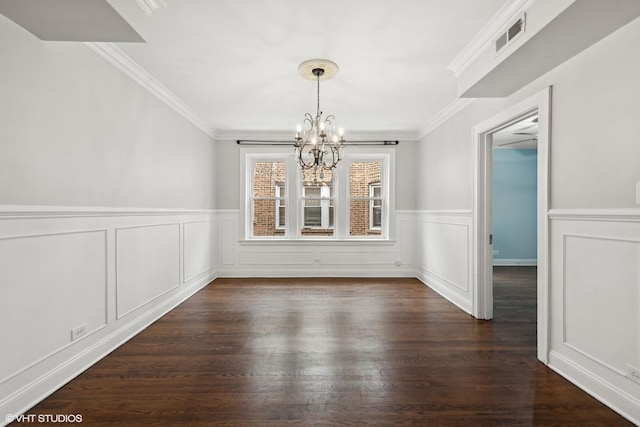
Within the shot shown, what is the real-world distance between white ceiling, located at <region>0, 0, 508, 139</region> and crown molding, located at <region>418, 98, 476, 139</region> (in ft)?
0.34

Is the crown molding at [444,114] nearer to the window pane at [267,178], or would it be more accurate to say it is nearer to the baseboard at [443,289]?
the baseboard at [443,289]

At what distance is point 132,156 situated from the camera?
309cm

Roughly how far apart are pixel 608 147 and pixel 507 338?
1901 millimetres

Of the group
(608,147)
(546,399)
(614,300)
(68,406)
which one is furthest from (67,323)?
(608,147)

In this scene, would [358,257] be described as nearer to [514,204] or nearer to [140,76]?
[514,204]

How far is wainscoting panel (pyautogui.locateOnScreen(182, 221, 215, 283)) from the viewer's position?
175 inches

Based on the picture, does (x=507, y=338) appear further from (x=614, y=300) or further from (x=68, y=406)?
(x=68, y=406)

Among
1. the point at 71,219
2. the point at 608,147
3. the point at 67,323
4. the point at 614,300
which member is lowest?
the point at 67,323

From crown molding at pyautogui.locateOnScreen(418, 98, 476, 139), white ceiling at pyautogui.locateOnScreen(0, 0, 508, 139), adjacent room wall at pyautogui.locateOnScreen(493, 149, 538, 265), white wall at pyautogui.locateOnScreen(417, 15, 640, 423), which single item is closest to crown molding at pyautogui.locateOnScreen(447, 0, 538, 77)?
white ceiling at pyautogui.locateOnScreen(0, 0, 508, 139)

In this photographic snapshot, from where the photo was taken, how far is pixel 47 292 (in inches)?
83.4

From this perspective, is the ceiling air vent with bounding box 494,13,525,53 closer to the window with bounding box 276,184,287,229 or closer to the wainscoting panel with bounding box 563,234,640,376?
the wainscoting panel with bounding box 563,234,640,376

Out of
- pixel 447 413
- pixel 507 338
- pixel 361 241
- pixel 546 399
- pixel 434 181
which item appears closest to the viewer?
pixel 447 413

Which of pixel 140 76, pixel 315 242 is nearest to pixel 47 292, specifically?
pixel 140 76

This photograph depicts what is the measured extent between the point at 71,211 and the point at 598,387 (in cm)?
373
